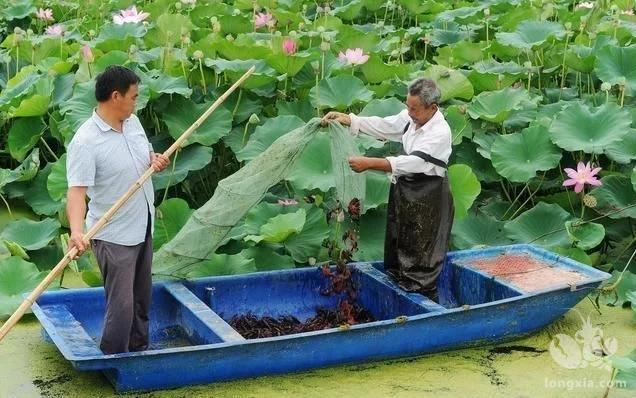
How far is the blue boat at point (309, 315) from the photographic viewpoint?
432 cm

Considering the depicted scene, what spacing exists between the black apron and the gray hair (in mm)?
290

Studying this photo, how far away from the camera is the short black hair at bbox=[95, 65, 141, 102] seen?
420 centimetres

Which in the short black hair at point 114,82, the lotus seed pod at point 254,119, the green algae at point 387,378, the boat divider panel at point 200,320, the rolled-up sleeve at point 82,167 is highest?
the short black hair at point 114,82

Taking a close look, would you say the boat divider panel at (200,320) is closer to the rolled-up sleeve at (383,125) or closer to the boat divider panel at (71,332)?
the boat divider panel at (71,332)

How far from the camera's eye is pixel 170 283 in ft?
16.5

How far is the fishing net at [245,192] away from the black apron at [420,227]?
223 millimetres

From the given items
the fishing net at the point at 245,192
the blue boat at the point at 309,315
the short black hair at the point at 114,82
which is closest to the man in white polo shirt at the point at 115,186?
A: the short black hair at the point at 114,82

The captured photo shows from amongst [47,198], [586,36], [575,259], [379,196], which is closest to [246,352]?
[379,196]

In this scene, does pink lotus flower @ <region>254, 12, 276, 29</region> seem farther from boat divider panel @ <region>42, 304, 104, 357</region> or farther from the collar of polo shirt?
the collar of polo shirt

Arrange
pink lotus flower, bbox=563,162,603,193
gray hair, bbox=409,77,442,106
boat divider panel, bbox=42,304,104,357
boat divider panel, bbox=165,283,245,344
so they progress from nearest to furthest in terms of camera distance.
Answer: boat divider panel, bbox=42,304,104,357
boat divider panel, bbox=165,283,245,344
gray hair, bbox=409,77,442,106
pink lotus flower, bbox=563,162,603,193

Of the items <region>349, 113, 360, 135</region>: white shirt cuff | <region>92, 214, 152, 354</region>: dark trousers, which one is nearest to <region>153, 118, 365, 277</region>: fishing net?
<region>349, 113, 360, 135</region>: white shirt cuff

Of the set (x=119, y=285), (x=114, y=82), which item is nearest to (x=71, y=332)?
(x=119, y=285)

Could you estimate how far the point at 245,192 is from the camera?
5.14 meters

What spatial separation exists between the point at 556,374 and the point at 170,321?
174 cm
